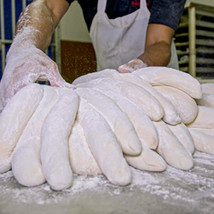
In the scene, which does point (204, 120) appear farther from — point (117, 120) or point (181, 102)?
point (117, 120)

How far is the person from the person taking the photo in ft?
3.38

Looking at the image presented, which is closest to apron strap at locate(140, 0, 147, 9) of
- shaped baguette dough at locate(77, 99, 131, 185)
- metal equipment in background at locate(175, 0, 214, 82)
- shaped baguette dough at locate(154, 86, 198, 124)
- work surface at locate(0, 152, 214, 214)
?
metal equipment in background at locate(175, 0, 214, 82)

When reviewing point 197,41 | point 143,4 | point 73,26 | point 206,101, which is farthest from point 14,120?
point 73,26

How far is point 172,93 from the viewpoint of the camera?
0.97m

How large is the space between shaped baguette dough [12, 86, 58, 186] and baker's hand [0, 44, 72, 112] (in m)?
0.16

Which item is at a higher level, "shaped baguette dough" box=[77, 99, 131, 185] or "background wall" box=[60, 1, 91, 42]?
"background wall" box=[60, 1, 91, 42]

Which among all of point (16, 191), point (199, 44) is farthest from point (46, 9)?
point (199, 44)

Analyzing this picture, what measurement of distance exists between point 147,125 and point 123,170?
19 cm

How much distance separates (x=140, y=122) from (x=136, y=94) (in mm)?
116

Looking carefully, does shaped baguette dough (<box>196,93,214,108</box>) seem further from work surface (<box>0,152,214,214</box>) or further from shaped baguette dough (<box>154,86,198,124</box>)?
work surface (<box>0,152,214,214</box>)

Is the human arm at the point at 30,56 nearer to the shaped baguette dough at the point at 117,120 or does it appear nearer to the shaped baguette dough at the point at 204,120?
the shaped baguette dough at the point at 117,120

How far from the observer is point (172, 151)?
0.79 meters

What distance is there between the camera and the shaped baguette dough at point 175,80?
97 centimetres

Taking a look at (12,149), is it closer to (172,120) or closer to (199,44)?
(172,120)
